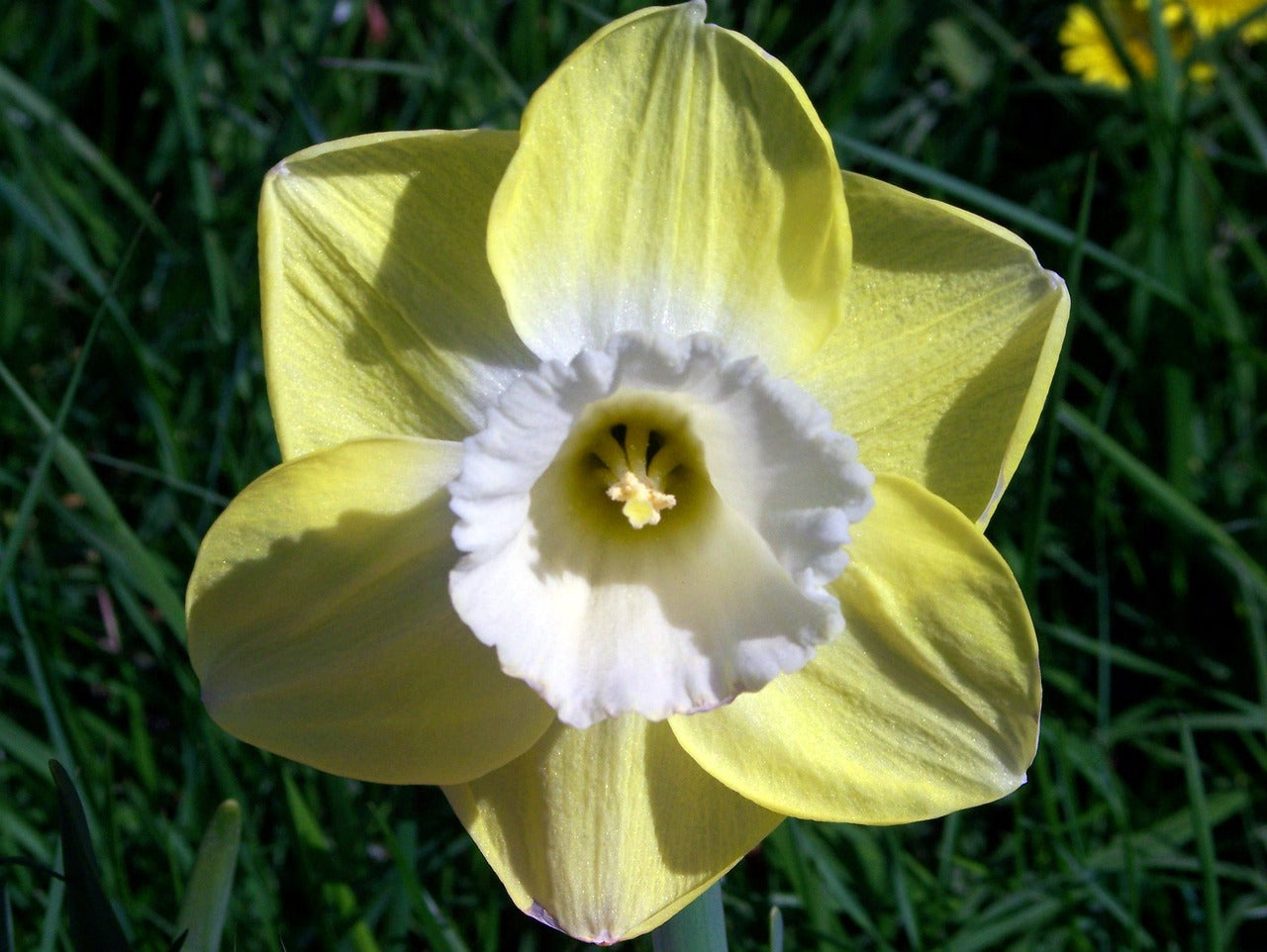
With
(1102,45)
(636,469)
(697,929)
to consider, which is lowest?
(697,929)

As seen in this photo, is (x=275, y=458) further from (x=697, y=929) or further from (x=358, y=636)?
(x=697, y=929)

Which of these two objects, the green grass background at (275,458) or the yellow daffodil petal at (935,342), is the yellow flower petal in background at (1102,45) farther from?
the yellow daffodil petal at (935,342)

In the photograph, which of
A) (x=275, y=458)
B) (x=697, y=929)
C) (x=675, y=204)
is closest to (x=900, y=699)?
(x=697, y=929)

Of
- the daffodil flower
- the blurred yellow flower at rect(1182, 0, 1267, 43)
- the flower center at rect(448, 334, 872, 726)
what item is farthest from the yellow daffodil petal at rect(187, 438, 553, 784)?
the blurred yellow flower at rect(1182, 0, 1267, 43)

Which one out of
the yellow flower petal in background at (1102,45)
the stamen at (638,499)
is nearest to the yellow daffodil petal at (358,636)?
the stamen at (638,499)

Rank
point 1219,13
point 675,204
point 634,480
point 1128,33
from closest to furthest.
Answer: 1. point 675,204
2. point 634,480
3. point 1219,13
4. point 1128,33

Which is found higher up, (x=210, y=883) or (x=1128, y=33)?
(x=1128, y=33)
